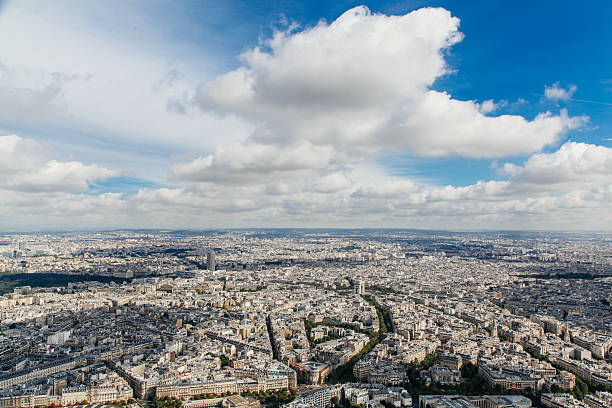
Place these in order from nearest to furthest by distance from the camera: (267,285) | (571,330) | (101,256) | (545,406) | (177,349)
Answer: (545,406), (177,349), (571,330), (267,285), (101,256)

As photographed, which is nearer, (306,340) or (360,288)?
(306,340)

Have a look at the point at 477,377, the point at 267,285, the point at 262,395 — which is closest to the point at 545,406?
the point at 477,377

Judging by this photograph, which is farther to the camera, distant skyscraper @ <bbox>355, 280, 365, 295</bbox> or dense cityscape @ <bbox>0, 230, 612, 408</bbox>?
distant skyscraper @ <bbox>355, 280, 365, 295</bbox>

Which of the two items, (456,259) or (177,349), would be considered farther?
(456,259)

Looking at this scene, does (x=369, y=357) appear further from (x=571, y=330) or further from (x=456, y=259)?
(x=456, y=259)

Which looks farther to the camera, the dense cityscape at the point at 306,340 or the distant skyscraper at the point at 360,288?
the distant skyscraper at the point at 360,288

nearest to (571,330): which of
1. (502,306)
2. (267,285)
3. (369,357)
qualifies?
(502,306)

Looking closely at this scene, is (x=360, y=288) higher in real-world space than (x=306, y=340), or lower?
higher

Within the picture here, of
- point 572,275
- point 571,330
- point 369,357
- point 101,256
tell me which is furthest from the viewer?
point 101,256
